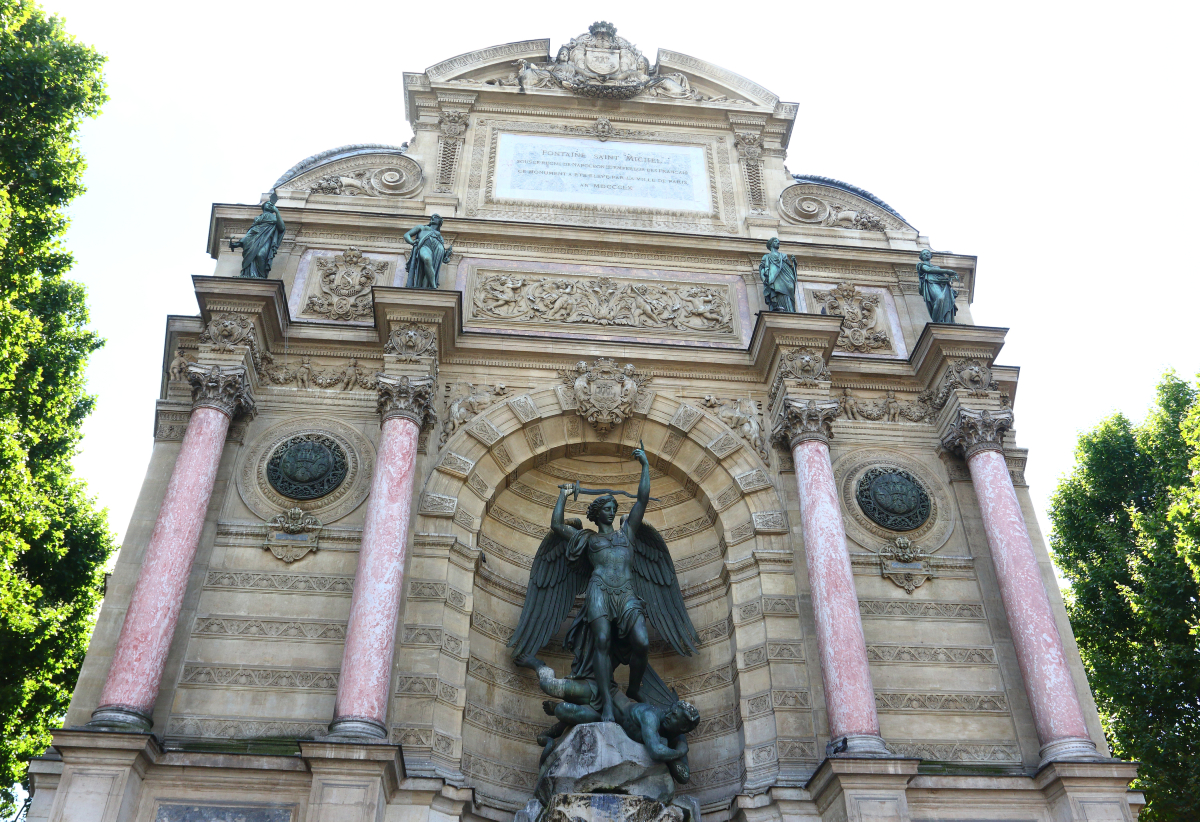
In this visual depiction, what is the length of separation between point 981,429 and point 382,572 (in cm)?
784

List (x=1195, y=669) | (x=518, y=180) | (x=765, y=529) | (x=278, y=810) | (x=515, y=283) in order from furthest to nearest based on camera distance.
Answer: (x=518, y=180), (x=515, y=283), (x=1195, y=669), (x=765, y=529), (x=278, y=810)

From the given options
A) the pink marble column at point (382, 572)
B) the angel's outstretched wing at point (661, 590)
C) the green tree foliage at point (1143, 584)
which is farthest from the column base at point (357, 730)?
the green tree foliage at point (1143, 584)

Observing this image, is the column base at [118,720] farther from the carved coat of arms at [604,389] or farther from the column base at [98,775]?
the carved coat of arms at [604,389]

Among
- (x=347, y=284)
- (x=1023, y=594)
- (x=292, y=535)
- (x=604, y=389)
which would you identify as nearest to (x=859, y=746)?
(x=1023, y=594)

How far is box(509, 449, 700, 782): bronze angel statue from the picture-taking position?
33.4 feet

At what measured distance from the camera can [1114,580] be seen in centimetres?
1510

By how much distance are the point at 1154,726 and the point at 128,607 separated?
14113 millimetres

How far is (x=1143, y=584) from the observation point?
14195 millimetres

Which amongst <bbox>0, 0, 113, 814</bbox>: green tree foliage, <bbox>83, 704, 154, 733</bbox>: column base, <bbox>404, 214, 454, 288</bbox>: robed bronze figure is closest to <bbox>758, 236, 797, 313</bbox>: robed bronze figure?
<bbox>404, 214, 454, 288</bbox>: robed bronze figure

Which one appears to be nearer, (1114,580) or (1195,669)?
(1195,669)

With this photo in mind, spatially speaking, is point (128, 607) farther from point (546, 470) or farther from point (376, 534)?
point (546, 470)

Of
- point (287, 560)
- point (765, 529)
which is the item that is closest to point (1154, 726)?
point (765, 529)

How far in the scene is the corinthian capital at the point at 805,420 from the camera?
12.2 m

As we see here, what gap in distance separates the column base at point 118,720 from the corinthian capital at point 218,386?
3723mm
